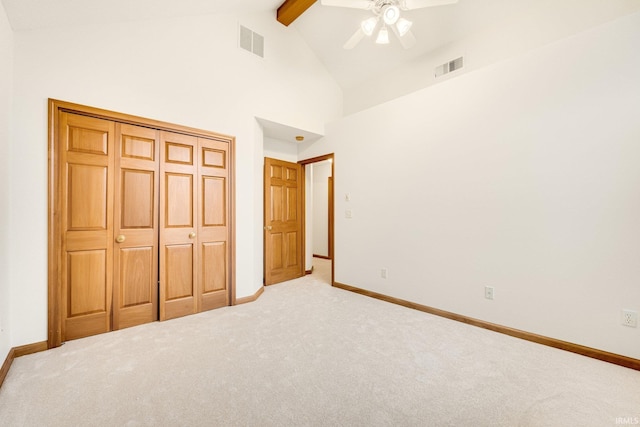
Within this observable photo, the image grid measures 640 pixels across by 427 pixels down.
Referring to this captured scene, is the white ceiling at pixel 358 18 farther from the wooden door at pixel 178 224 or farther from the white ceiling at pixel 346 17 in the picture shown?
the wooden door at pixel 178 224

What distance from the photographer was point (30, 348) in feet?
6.98

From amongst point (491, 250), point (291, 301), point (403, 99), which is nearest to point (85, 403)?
point (291, 301)

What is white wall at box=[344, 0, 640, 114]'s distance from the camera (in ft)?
8.59

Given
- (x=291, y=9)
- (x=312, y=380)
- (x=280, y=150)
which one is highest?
(x=291, y=9)

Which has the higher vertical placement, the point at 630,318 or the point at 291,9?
the point at 291,9

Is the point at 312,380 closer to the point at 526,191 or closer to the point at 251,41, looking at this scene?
the point at 526,191

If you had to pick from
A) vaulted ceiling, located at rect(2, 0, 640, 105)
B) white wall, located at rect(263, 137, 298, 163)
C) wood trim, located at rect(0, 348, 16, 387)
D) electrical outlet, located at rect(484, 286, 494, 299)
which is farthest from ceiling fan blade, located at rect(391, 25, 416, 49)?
wood trim, located at rect(0, 348, 16, 387)

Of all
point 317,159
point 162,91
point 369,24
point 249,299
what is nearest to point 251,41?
point 162,91

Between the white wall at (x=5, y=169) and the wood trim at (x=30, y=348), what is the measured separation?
8 centimetres

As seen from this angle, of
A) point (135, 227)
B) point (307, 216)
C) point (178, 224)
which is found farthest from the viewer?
point (307, 216)

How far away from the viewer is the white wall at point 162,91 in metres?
2.13

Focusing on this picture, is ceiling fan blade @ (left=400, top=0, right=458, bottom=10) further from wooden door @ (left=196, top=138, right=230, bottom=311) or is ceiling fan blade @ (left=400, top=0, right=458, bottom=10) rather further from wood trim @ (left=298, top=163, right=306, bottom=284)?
wood trim @ (left=298, top=163, right=306, bottom=284)

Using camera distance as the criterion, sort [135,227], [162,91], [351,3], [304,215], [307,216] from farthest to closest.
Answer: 1. [307,216]
2. [304,215]
3. [162,91]
4. [135,227]
5. [351,3]

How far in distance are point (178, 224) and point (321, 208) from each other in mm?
4481
